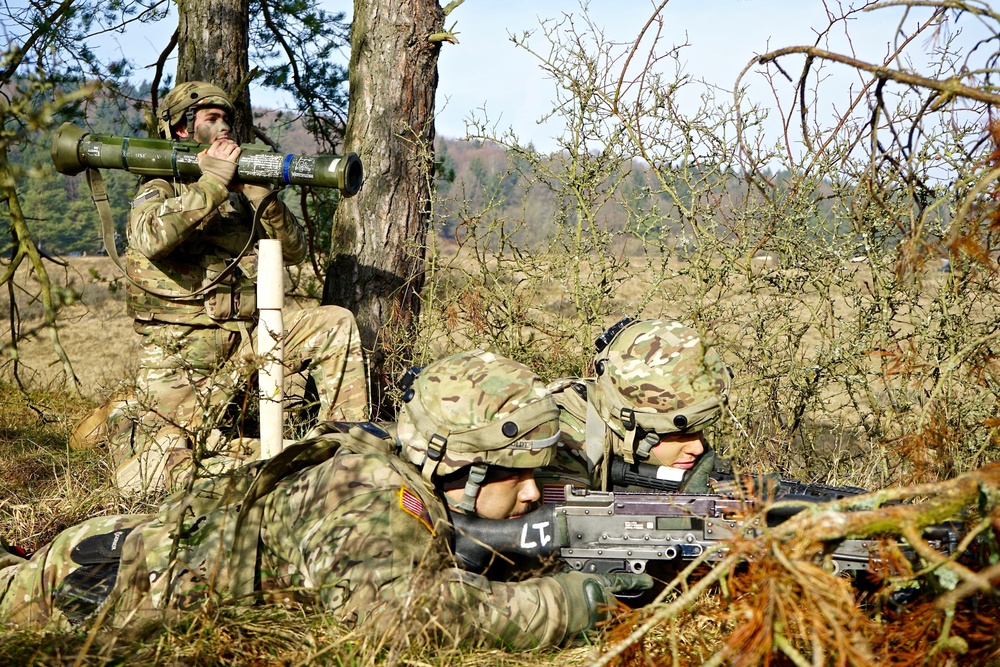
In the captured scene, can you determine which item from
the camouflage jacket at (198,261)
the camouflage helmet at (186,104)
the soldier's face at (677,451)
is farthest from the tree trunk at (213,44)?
the soldier's face at (677,451)

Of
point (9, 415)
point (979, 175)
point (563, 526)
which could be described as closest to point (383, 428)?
point (563, 526)

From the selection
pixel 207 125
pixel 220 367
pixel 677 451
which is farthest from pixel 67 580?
pixel 207 125

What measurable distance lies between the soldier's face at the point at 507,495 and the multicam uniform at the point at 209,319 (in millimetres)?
1941

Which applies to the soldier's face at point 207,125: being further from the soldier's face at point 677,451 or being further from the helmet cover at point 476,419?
the soldier's face at point 677,451

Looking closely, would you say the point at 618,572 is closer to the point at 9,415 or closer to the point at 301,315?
the point at 301,315

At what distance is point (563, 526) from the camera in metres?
3.32

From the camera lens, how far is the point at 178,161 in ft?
16.0

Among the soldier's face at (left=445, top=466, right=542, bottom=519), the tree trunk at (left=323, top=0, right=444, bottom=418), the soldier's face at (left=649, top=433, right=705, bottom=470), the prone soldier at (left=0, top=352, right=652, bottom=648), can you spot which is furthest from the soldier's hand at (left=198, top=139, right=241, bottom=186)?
the soldier's face at (left=649, top=433, right=705, bottom=470)

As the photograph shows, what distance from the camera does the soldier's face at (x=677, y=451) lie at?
4152mm

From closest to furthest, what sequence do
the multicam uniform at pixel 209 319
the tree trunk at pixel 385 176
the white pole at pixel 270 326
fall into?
the white pole at pixel 270 326 → the multicam uniform at pixel 209 319 → the tree trunk at pixel 385 176

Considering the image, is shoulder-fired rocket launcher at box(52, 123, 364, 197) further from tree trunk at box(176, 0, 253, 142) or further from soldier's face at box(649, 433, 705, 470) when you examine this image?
soldier's face at box(649, 433, 705, 470)

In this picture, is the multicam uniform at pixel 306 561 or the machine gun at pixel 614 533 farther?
the machine gun at pixel 614 533

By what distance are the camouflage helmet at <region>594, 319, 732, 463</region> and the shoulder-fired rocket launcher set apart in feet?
5.75

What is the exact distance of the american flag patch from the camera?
289cm
